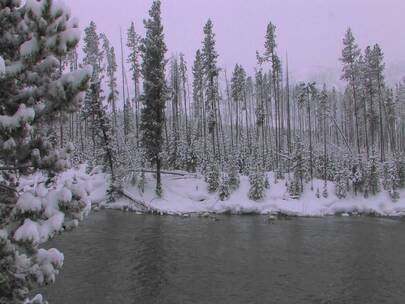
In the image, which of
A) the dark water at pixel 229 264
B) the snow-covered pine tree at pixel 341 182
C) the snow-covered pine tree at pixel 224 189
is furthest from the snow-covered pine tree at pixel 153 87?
the snow-covered pine tree at pixel 341 182

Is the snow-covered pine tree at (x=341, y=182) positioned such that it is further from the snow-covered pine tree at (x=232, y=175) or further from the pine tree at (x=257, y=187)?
the snow-covered pine tree at (x=232, y=175)

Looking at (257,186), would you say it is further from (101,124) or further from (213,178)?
(101,124)

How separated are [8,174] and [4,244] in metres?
1.64

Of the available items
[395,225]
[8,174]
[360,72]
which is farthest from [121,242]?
[360,72]

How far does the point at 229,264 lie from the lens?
1888 centimetres

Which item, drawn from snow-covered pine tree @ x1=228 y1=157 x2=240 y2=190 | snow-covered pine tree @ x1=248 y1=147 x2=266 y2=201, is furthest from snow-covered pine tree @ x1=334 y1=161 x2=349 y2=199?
snow-covered pine tree @ x1=228 y1=157 x2=240 y2=190

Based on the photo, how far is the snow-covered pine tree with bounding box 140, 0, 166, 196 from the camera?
38812mm

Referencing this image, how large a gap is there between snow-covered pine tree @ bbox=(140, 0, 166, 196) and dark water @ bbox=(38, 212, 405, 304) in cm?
1108

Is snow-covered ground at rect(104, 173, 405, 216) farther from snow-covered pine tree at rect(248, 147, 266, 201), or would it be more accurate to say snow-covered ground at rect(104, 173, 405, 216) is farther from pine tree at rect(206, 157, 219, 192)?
pine tree at rect(206, 157, 219, 192)

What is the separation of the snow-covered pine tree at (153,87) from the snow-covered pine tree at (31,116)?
108 ft

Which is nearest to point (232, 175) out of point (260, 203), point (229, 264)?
point (260, 203)

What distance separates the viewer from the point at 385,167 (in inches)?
1550

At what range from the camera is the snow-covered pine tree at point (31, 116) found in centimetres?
522

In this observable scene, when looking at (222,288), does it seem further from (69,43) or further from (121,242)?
(69,43)
